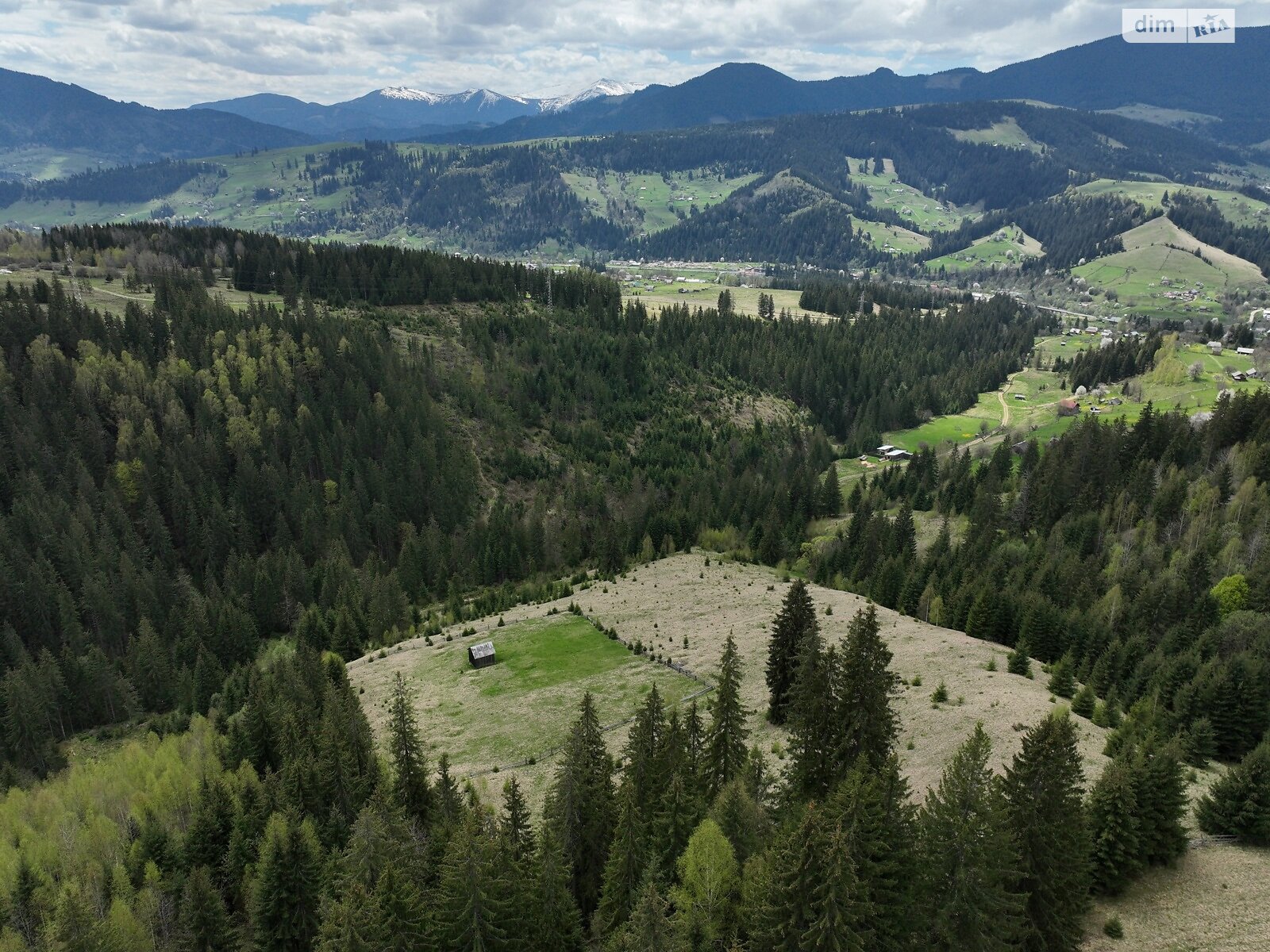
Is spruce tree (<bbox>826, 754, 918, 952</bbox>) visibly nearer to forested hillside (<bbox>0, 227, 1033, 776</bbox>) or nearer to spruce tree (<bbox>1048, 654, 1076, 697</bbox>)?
spruce tree (<bbox>1048, 654, 1076, 697</bbox>)

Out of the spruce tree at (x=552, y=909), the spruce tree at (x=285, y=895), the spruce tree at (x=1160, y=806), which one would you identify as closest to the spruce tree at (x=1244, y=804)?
the spruce tree at (x=1160, y=806)

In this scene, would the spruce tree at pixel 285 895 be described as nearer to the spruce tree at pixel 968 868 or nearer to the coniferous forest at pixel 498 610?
Answer: the coniferous forest at pixel 498 610

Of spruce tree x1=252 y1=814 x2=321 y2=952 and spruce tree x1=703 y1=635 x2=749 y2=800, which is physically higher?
spruce tree x1=703 y1=635 x2=749 y2=800

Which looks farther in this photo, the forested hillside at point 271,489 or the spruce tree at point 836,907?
the forested hillside at point 271,489

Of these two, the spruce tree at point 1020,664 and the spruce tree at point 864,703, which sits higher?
the spruce tree at point 864,703

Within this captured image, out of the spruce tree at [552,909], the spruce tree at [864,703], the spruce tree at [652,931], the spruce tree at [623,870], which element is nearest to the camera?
the spruce tree at [652,931]

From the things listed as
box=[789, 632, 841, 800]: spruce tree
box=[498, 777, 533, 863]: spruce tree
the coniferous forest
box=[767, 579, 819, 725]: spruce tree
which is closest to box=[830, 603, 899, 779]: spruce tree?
the coniferous forest

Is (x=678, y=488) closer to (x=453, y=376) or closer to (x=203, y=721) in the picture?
(x=453, y=376)
